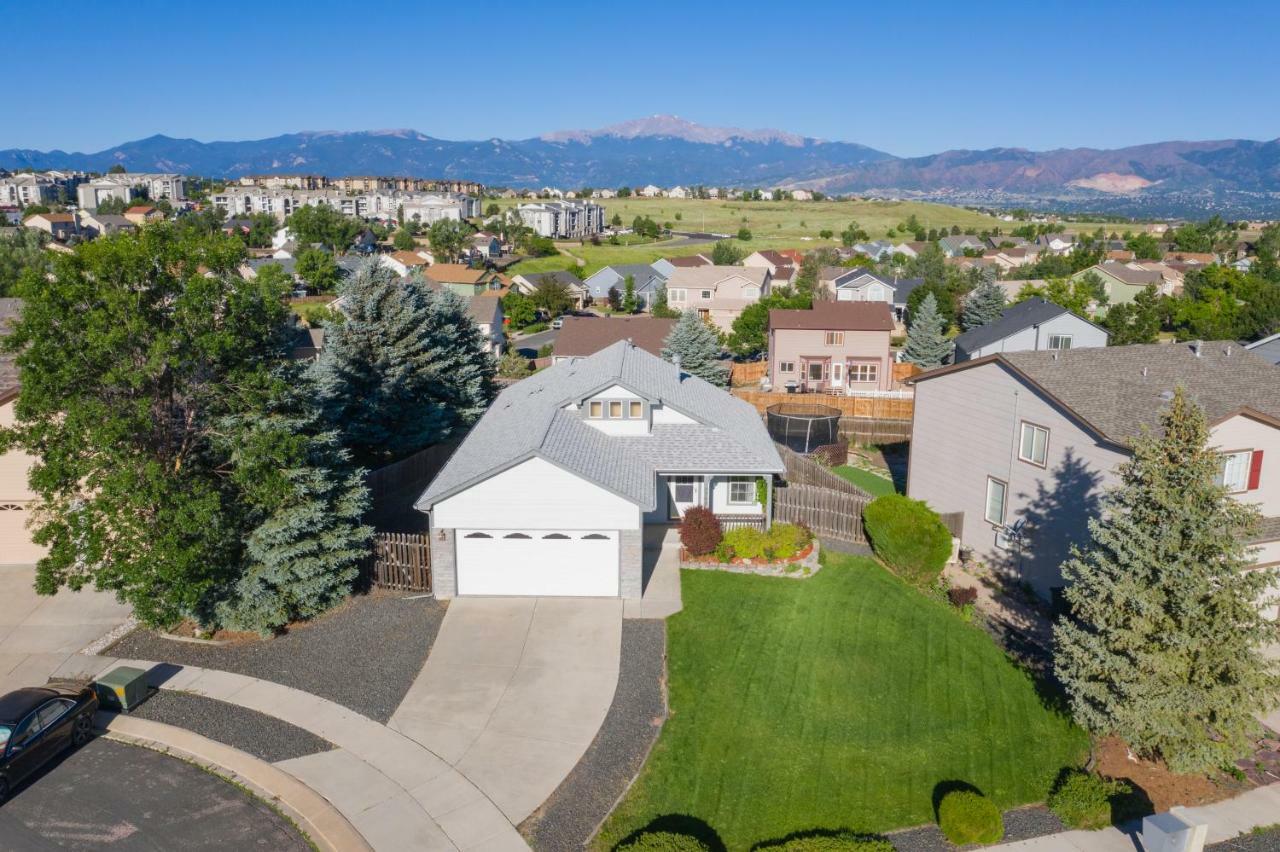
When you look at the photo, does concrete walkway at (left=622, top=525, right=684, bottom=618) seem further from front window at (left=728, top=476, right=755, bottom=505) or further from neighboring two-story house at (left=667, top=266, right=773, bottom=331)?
neighboring two-story house at (left=667, top=266, right=773, bottom=331)

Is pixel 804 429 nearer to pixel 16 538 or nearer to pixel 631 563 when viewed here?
pixel 631 563

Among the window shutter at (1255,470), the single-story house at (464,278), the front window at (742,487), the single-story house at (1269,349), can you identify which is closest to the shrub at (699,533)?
the front window at (742,487)

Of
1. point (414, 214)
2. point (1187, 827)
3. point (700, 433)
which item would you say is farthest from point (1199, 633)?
point (414, 214)

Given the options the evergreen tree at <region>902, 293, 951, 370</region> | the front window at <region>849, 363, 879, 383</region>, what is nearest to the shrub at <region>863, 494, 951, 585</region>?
the front window at <region>849, 363, 879, 383</region>

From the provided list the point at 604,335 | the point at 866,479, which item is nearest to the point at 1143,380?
the point at 866,479

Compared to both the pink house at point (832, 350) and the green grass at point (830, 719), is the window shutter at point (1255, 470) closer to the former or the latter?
the green grass at point (830, 719)

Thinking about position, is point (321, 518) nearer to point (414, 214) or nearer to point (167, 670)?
point (167, 670)
